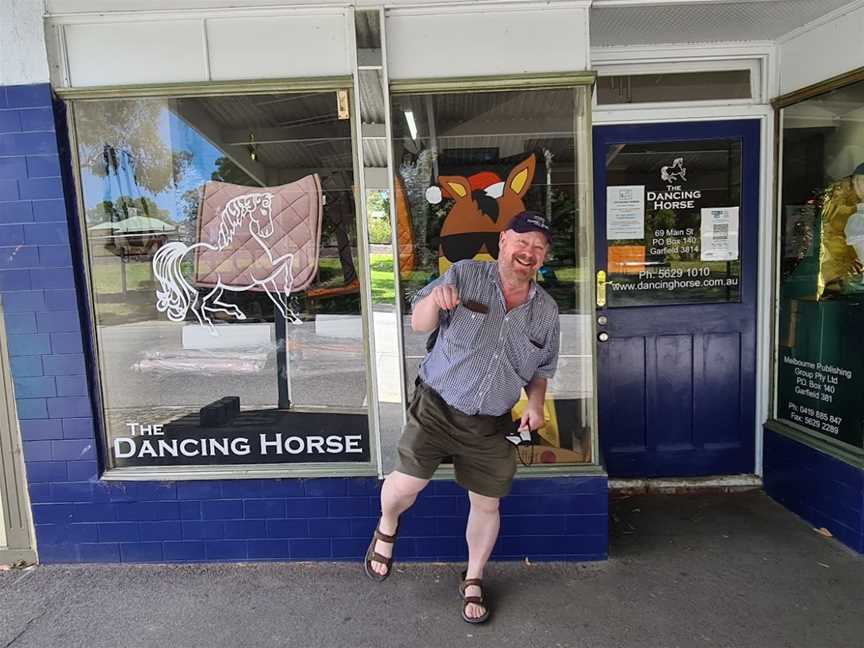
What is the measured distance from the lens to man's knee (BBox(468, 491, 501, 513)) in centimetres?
271

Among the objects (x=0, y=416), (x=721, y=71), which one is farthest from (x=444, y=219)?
(x=0, y=416)

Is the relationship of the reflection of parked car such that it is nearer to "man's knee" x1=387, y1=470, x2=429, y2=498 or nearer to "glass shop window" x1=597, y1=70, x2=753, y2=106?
"man's knee" x1=387, y1=470, x2=429, y2=498

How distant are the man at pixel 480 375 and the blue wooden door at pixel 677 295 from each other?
121cm

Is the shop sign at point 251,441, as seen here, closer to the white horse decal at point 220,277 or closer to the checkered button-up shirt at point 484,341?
the white horse decal at point 220,277

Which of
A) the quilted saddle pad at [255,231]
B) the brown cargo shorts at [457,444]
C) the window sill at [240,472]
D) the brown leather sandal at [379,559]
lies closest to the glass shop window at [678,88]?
the quilted saddle pad at [255,231]

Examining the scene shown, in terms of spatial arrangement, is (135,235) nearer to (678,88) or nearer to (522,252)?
(522,252)

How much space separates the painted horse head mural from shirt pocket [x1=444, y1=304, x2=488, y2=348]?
744 mm

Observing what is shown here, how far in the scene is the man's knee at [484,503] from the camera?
2713 millimetres

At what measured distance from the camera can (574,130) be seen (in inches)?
123

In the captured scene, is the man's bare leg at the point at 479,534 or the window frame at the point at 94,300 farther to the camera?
the window frame at the point at 94,300

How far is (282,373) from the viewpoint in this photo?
3361mm

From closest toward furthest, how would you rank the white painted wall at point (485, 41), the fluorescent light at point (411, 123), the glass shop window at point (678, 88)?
the white painted wall at point (485, 41)
the fluorescent light at point (411, 123)
the glass shop window at point (678, 88)

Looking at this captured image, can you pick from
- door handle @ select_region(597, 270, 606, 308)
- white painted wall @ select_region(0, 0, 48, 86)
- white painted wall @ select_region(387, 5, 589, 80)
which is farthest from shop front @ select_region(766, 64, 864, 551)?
white painted wall @ select_region(0, 0, 48, 86)

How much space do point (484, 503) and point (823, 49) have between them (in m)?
3.00
